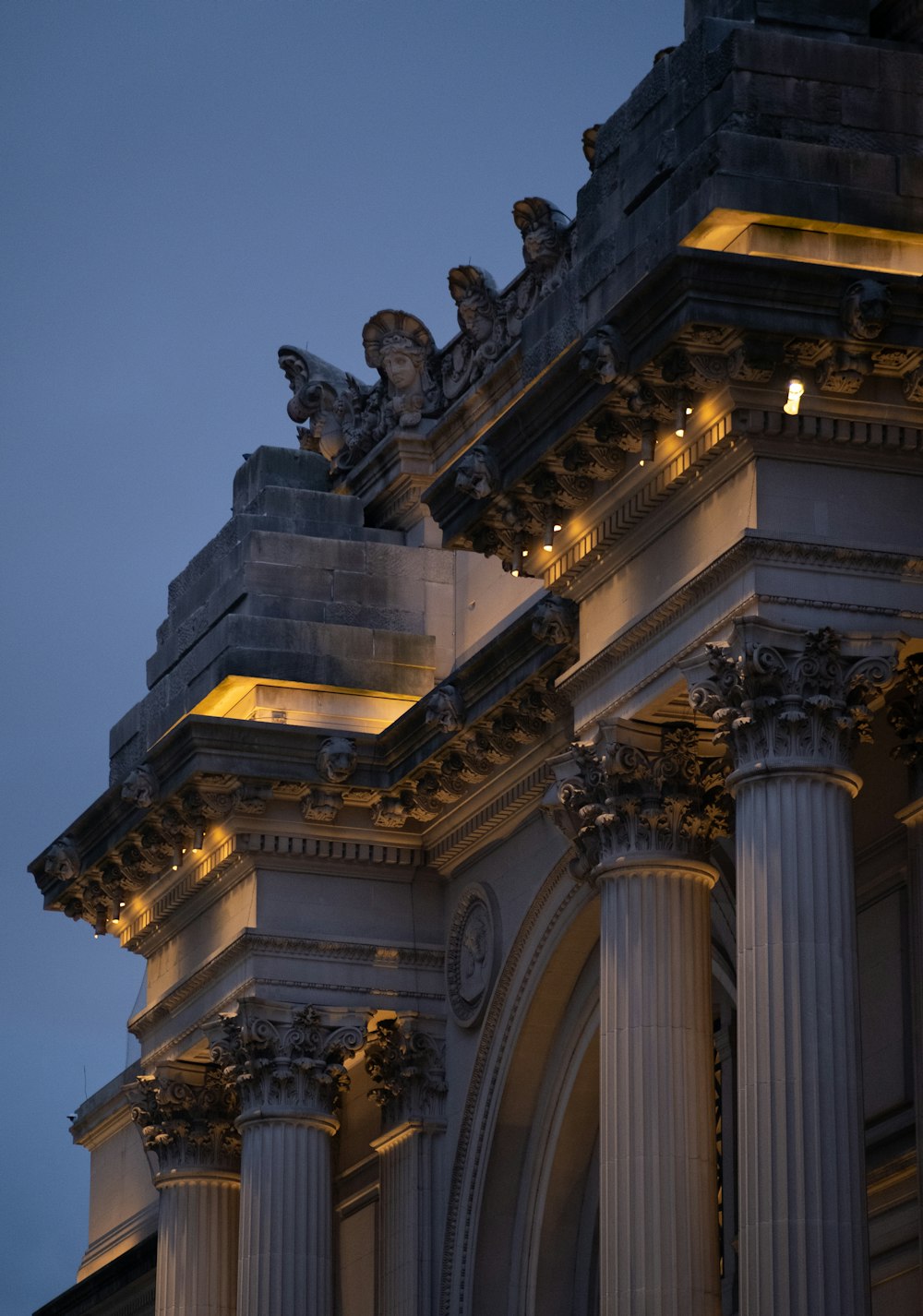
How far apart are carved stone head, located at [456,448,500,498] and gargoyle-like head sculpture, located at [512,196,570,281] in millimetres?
5853

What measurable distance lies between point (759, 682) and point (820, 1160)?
150 inches

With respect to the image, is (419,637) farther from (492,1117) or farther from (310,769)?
(492,1117)

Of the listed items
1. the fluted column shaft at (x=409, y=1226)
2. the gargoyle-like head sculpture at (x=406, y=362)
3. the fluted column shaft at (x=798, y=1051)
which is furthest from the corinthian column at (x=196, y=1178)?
the fluted column shaft at (x=798, y=1051)

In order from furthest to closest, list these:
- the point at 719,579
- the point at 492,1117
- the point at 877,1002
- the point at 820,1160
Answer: the point at 492,1117, the point at 877,1002, the point at 719,579, the point at 820,1160

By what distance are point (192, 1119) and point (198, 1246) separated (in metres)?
1.50

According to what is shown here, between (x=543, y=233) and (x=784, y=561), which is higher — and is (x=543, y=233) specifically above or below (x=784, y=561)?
above

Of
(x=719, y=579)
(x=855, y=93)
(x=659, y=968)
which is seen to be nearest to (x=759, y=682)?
(x=719, y=579)

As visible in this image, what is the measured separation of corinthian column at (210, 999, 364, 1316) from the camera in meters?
34.9

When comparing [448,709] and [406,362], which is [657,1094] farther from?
[406,362]

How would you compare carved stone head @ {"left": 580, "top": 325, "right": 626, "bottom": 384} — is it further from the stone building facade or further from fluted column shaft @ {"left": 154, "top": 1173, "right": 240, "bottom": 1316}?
fluted column shaft @ {"left": 154, "top": 1173, "right": 240, "bottom": 1316}

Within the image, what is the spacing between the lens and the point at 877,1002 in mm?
27906

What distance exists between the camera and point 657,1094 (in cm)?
2650

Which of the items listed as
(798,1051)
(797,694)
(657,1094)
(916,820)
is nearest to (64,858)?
(657,1094)

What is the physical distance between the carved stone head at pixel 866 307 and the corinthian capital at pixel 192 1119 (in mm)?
16347
